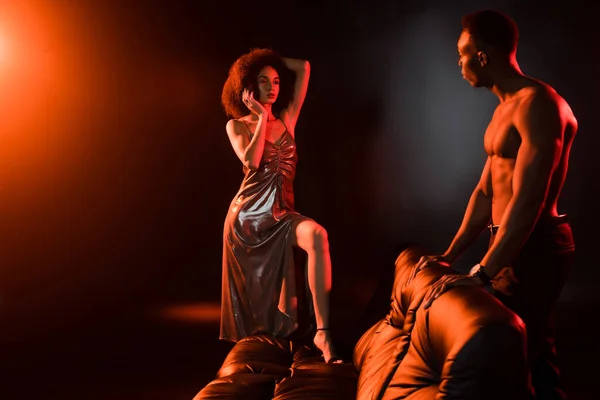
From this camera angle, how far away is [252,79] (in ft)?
14.1

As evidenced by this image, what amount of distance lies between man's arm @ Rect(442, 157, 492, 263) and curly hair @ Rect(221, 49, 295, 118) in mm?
1874

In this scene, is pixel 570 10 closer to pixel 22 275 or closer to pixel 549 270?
pixel 549 270

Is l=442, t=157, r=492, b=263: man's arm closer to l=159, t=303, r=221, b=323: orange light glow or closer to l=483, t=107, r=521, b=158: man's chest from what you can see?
l=483, t=107, r=521, b=158: man's chest

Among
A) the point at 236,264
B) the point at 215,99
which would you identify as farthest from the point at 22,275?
the point at 236,264

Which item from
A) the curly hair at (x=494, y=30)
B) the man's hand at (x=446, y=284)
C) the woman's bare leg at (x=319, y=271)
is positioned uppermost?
the curly hair at (x=494, y=30)

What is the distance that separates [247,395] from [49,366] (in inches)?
74.4

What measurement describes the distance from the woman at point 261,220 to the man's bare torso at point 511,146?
1.78m

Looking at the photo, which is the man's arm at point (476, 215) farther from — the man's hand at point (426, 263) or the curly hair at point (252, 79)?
the curly hair at point (252, 79)

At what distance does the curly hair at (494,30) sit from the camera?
8.03ft

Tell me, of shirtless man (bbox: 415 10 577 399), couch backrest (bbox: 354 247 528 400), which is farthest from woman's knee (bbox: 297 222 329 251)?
shirtless man (bbox: 415 10 577 399)

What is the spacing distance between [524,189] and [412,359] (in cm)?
61

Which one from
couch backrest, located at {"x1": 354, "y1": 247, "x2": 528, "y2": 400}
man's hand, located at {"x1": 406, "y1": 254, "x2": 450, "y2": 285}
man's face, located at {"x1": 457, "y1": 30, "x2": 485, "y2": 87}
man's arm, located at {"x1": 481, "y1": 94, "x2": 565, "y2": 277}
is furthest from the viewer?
man's hand, located at {"x1": 406, "y1": 254, "x2": 450, "y2": 285}

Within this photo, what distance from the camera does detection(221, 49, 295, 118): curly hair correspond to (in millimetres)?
4301

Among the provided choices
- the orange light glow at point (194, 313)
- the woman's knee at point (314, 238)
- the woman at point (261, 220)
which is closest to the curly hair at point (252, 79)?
the woman at point (261, 220)
